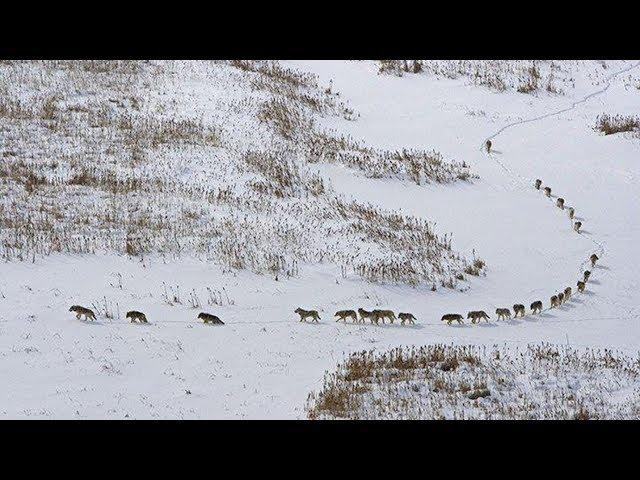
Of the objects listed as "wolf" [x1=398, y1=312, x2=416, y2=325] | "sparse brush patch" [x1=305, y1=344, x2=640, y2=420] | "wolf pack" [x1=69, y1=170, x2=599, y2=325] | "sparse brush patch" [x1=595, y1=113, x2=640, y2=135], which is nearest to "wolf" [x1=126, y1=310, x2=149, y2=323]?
"wolf pack" [x1=69, y1=170, x2=599, y2=325]

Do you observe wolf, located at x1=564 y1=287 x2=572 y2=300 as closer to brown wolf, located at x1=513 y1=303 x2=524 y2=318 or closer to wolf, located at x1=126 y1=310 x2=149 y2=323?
brown wolf, located at x1=513 y1=303 x2=524 y2=318

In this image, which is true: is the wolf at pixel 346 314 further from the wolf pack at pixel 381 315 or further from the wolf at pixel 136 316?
the wolf at pixel 136 316

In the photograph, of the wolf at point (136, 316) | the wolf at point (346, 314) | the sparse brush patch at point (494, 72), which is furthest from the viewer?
the sparse brush patch at point (494, 72)

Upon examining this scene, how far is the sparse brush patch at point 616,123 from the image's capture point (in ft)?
94.5

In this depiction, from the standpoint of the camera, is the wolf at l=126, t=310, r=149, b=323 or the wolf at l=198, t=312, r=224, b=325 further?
the wolf at l=198, t=312, r=224, b=325

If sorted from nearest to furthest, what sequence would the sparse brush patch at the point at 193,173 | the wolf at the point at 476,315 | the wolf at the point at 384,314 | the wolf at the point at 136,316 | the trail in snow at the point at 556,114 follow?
the wolf at the point at 136,316, the wolf at the point at 384,314, the wolf at the point at 476,315, the sparse brush patch at the point at 193,173, the trail in snow at the point at 556,114

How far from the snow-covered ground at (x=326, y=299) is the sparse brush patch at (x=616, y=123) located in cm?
63

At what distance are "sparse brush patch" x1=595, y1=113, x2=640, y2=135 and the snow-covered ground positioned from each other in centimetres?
63

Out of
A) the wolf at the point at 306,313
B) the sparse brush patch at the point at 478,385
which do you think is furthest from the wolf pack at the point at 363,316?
the sparse brush patch at the point at 478,385

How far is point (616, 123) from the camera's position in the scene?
29.5 metres

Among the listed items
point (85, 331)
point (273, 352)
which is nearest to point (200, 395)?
point (273, 352)

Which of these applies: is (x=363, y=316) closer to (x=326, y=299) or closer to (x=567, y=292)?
(x=326, y=299)

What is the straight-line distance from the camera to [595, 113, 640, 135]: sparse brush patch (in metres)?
28.8

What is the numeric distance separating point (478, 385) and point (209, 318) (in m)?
5.63
